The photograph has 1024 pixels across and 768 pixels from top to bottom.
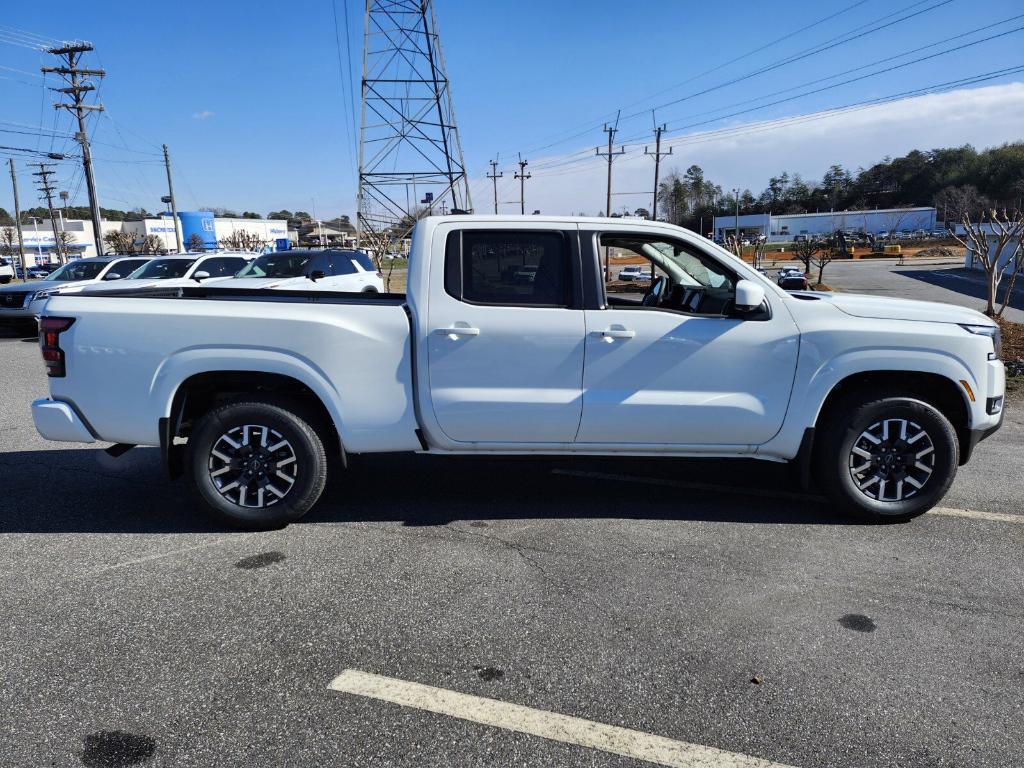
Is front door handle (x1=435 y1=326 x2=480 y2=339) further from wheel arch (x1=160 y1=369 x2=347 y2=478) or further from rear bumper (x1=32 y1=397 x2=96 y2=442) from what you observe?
rear bumper (x1=32 y1=397 x2=96 y2=442)

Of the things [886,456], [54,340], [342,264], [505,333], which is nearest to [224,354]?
[54,340]

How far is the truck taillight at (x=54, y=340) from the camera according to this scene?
4289 mm

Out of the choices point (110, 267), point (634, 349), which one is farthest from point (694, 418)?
point (110, 267)

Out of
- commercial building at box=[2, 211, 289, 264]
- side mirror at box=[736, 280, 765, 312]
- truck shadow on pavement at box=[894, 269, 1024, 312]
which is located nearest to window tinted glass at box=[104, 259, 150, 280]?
side mirror at box=[736, 280, 765, 312]

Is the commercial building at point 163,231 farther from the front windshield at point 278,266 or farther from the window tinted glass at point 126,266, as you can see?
the front windshield at point 278,266

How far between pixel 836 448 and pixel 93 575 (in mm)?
4301

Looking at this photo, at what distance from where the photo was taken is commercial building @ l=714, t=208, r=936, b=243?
12288 centimetres

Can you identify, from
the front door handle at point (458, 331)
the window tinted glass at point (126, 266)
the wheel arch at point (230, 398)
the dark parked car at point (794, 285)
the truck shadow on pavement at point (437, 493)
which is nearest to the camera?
the front door handle at point (458, 331)

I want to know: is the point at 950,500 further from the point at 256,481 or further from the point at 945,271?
the point at 945,271

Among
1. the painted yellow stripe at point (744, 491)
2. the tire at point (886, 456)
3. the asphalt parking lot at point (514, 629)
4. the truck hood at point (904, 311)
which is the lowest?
the painted yellow stripe at point (744, 491)

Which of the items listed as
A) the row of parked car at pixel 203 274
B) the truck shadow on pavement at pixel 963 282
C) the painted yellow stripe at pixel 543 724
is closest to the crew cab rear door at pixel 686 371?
the painted yellow stripe at pixel 543 724

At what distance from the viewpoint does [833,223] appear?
125438mm

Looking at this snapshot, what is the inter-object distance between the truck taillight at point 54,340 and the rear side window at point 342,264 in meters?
10.6

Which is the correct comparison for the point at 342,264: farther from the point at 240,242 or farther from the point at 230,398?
the point at 240,242
